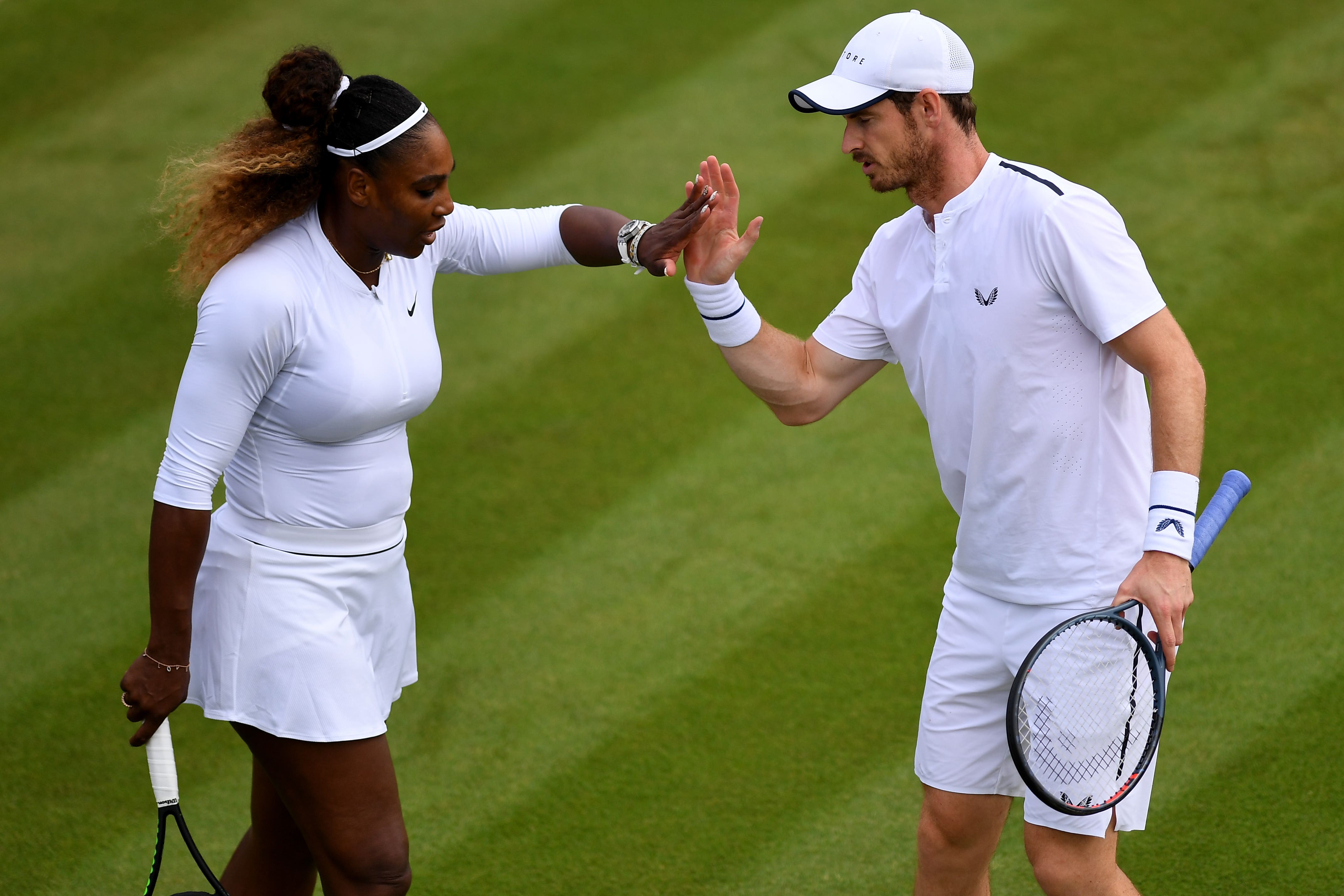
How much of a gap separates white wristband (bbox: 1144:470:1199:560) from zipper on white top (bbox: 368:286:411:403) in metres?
1.65

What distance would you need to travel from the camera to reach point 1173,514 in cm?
305

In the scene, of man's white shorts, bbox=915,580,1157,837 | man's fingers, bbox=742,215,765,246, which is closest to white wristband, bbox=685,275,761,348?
man's fingers, bbox=742,215,765,246

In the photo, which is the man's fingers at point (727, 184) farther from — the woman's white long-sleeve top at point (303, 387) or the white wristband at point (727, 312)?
the woman's white long-sleeve top at point (303, 387)

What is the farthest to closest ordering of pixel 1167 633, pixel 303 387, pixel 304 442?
pixel 304 442 < pixel 303 387 < pixel 1167 633

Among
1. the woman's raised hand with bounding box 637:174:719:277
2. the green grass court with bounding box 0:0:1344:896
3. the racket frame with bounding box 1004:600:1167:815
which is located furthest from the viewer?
the green grass court with bounding box 0:0:1344:896

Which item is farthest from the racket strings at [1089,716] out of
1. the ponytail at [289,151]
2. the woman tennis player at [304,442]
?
the ponytail at [289,151]

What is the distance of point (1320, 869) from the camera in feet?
13.6

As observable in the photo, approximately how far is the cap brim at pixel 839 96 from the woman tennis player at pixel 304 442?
0.86 meters

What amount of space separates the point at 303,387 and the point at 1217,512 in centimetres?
209

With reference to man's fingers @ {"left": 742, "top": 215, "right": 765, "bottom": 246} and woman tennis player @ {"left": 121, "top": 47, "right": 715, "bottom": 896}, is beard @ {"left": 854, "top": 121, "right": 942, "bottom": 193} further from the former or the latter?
woman tennis player @ {"left": 121, "top": 47, "right": 715, "bottom": 896}

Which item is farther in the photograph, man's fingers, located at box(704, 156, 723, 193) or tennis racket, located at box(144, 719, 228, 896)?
man's fingers, located at box(704, 156, 723, 193)

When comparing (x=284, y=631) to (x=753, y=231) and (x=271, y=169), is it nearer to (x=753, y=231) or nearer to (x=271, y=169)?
(x=271, y=169)

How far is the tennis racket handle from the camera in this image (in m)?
3.36

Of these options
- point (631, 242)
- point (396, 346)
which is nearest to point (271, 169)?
point (396, 346)
